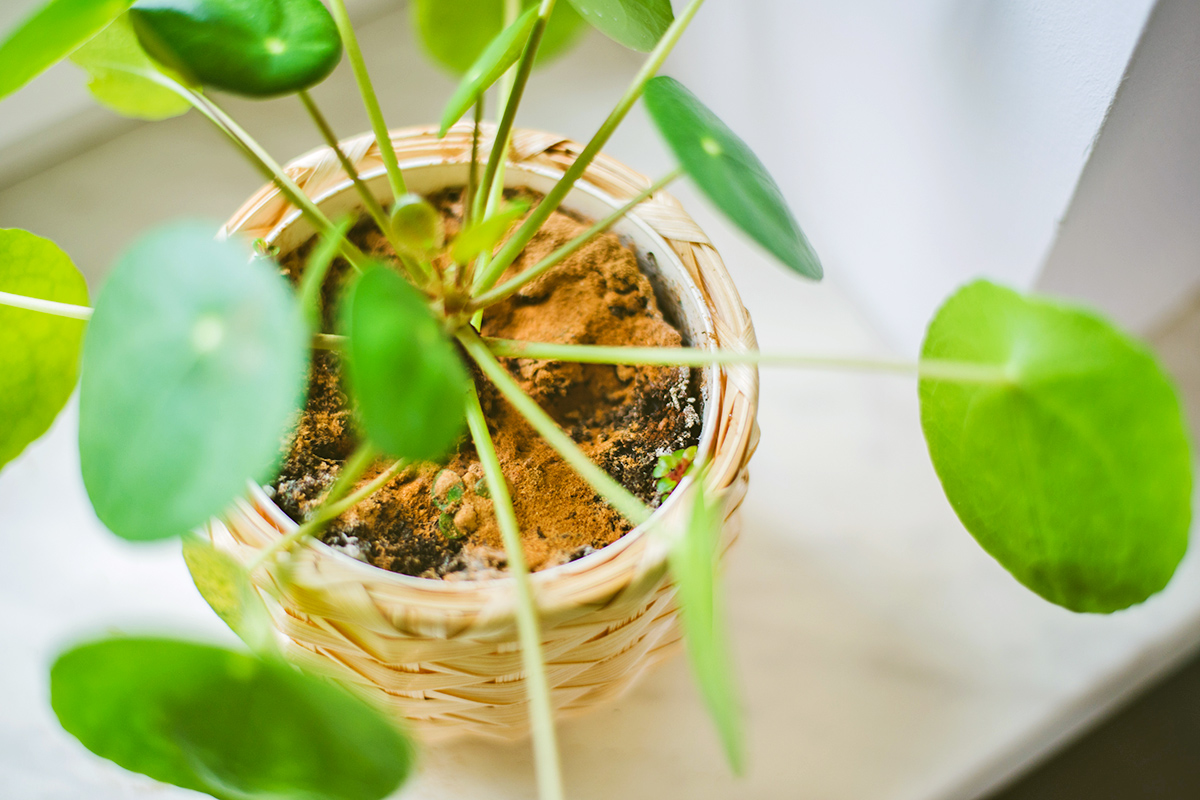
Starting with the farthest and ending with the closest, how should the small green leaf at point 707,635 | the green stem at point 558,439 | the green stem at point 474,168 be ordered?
the green stem at point 474,168
the green stem at point 558,439
the small green leaf at point 707,635

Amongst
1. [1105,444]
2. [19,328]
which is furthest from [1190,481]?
[19,328]

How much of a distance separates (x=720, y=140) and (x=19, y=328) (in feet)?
1.76

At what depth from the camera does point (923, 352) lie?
1.84 feet

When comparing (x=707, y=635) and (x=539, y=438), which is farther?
(x=539, y=438)

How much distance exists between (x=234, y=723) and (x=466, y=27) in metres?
0.60

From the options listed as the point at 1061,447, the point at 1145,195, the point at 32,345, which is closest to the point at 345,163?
the point at 32,345

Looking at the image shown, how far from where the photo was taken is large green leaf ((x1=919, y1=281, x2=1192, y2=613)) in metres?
0.46

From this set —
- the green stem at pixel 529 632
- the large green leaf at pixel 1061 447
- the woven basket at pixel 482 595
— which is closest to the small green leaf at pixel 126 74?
the woven basket at pixel 482 595

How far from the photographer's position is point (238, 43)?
0.50 metres

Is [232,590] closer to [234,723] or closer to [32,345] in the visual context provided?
[234,723]

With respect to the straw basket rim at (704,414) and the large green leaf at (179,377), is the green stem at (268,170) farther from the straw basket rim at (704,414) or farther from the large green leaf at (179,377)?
the large green leaf at (179,377)

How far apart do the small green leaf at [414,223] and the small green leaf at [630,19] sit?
184mm

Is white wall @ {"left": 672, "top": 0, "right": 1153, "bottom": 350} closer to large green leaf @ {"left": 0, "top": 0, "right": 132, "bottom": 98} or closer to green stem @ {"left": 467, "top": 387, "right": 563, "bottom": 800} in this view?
green stem @ {"left": 467, "top": 387, "right": 563, "bottom": 800}

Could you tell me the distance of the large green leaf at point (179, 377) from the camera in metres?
0.36
